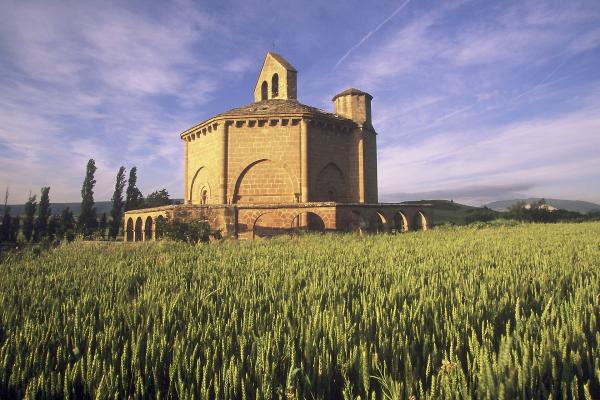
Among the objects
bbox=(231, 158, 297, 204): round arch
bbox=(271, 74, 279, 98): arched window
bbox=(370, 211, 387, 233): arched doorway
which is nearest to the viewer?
bbox=(370, 211, 387, 233): arched doorway

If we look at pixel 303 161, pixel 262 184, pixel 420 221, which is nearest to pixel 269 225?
pixel 262 184

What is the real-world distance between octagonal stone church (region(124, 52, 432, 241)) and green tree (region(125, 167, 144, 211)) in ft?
71.2

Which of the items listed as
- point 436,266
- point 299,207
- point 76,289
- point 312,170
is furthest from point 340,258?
point 312,170

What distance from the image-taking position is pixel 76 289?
15.0 feet

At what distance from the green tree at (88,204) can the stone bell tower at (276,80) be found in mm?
23955

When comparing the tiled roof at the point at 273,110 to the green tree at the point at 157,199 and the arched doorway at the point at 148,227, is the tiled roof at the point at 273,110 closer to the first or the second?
the arched doorway at the point at 148,227

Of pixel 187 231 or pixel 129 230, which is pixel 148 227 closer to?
pixel 129 230

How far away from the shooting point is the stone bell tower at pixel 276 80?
27.8 meters

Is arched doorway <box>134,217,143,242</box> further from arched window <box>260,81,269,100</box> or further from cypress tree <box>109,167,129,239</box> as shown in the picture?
cypress tree <box>109,167,129,239</box>

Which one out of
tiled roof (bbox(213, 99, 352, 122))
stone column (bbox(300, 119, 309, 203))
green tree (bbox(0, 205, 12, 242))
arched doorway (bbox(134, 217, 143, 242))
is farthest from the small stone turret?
green tree (bbox(0, 205, 12, 242))

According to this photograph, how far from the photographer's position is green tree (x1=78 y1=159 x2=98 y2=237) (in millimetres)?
38531

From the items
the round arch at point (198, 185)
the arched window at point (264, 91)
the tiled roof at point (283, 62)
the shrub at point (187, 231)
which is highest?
the tiled roof at point (283, 62)

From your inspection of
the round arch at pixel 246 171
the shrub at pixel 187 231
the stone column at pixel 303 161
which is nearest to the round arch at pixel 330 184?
the stone column at pixel 303 161

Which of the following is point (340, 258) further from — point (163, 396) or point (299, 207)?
point (299, 207)
